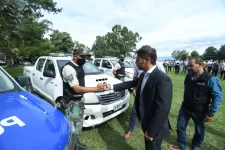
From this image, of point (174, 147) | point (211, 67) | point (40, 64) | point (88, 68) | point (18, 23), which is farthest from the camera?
point (211, 67)

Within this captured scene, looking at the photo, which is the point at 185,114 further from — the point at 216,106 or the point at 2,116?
the point at 2,116

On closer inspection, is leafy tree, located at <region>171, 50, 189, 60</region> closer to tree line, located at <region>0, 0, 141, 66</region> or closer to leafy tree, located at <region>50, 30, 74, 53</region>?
leafy tree, located at <region>50, 30, 74, 53</region>

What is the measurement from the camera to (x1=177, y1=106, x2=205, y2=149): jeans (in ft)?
10.2

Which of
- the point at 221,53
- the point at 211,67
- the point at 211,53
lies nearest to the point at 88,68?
the point at 211,67

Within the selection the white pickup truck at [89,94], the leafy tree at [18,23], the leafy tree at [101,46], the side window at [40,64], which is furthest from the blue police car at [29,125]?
the leafy tree at [101,46]

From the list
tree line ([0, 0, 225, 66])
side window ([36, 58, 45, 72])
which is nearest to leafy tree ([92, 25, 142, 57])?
tree line ([0, 0, 225, 66])

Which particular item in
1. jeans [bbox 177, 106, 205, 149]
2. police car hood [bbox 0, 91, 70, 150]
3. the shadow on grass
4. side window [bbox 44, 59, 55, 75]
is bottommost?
the shadow on grass

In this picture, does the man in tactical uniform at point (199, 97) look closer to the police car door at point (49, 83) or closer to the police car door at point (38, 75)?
the police car door at point (49, 83)

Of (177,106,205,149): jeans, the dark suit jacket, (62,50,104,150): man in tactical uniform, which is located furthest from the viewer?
(177,106,205,149): jeans

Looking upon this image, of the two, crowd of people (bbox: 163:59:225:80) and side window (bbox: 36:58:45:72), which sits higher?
side window (bbox: 36:58:45:72)

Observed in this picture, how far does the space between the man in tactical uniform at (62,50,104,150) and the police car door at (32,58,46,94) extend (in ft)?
8.94

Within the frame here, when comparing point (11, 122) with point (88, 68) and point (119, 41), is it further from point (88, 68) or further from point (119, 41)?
point (119, 41)

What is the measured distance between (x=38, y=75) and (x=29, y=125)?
4113mm

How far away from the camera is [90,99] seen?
367cm
